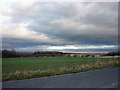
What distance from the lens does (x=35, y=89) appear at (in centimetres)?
619

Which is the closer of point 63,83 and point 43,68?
point 63,83

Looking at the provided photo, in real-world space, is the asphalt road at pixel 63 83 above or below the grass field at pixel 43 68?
above

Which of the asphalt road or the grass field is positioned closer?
the asphalt road

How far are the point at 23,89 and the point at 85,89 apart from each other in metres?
2.98

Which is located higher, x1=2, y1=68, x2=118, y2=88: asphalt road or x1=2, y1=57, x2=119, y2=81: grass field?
x1=2, y1=68, x2=118, y2=88: asphalt road

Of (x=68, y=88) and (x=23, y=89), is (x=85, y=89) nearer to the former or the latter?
(x=68, y=88)

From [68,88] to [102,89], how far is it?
1.68 meters

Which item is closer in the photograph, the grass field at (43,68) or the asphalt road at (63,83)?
the asphalt road at (63,83)

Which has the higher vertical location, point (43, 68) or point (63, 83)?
point (63, 83)

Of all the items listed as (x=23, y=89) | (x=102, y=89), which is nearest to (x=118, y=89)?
(x=102, y=89)

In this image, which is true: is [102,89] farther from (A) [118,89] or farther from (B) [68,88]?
(B) [68,88]

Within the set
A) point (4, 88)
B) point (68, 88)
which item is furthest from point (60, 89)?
Answer: point (4, 88)

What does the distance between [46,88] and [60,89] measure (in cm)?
71

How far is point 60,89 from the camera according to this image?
6.18 meters
